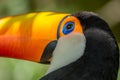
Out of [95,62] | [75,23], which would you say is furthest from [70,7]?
[95,62]

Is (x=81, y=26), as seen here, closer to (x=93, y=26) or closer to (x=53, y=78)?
(x=93, y=26)

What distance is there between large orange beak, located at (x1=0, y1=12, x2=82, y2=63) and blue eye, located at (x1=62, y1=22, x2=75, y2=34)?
0.9 inches

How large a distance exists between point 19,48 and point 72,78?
0.36 metres

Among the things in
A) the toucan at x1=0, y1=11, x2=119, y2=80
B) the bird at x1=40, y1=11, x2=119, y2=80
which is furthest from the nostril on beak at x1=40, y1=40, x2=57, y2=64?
the bird at x1=40, y1=11, x2=119, y2=80

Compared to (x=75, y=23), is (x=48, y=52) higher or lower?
lower

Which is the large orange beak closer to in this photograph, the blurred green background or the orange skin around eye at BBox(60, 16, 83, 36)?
the orange skin around eye at BBox(60, 16, 83, 36)

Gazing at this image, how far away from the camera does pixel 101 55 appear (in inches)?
92.7

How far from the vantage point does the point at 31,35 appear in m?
2.47

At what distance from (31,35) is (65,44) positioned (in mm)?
187

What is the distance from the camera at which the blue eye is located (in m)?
2.46

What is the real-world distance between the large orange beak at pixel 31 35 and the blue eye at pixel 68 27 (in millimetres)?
22

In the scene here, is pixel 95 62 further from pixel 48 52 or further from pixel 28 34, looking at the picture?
pixel 28 34

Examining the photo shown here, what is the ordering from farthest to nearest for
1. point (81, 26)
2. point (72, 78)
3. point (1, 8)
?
point (1, 8), point (81, 26), point (72, 78)

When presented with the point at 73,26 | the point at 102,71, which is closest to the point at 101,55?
the point at 102,71
